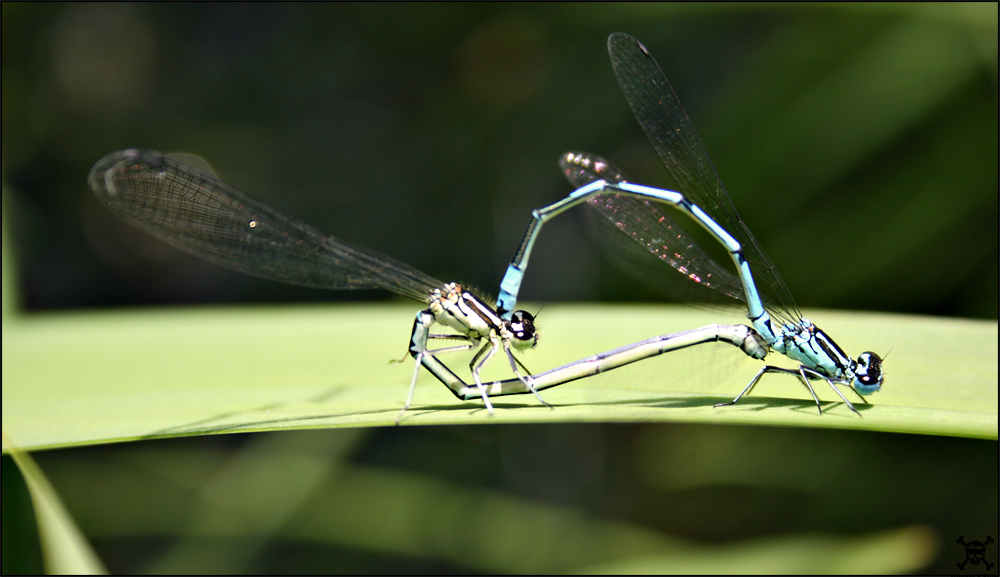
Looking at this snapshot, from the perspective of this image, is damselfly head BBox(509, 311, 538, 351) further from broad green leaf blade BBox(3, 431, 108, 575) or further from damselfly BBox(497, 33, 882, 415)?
broad green leaf blade BBox(3, 431, 108, 575)

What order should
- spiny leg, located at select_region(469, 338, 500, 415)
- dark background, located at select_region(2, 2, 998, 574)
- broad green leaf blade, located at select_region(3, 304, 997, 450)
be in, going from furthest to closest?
dark background, located at select_region(2, 2, 998, 574), spiny leg, located at select_region(469, 338, 500, 415), broad green leaf blade, located at select_region(3, 304, 997, 450)

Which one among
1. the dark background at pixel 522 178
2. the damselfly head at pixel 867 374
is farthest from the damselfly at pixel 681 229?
the dark background at pixel 522 178

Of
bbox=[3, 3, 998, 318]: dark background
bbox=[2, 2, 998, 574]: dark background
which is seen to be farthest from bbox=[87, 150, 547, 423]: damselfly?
bbox=[3, 3, 998, 318]: dark background

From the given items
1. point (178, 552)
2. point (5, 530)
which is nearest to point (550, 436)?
point (178, 552)

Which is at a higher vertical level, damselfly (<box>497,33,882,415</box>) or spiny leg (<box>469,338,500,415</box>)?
damselfly (<box>497,33,882,415</box>)

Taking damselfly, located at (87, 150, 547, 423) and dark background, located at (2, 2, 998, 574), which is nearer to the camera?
damselfly, located at (87, 150, 547, 423)

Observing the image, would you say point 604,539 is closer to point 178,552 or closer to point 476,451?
point 476,451
